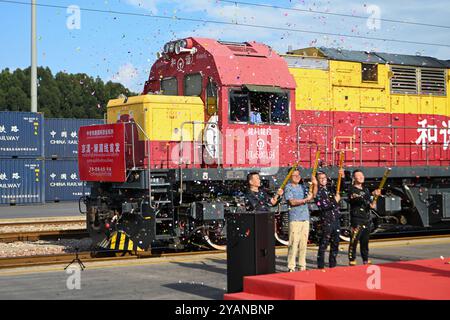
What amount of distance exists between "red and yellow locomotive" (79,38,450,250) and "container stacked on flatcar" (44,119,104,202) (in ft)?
58.7

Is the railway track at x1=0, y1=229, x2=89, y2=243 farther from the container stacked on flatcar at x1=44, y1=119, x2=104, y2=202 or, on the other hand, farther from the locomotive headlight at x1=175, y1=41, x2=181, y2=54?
the container stacked on flatcar at x1=44, y1=119, x2=104, y2=202

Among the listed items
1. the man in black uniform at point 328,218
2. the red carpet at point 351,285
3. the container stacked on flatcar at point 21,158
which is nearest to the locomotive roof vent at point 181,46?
the man in black uniform at point 328,218

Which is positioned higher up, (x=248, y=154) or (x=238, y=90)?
(x=238, y=90)

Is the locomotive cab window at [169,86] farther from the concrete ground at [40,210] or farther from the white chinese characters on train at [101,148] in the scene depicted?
the concrete ground at [40,210]

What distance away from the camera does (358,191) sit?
1217cm

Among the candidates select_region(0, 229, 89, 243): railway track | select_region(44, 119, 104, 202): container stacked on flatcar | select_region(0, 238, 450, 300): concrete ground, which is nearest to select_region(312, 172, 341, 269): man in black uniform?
select_region(0, 238, 450, 300): concrete ground

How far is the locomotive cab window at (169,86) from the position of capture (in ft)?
52.3

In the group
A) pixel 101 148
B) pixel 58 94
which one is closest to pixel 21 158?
pixel 101 148

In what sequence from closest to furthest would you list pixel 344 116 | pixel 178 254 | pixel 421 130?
pixel 178 254
pixel 344 116
pixel 421 130

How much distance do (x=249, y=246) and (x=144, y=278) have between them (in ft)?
8.94

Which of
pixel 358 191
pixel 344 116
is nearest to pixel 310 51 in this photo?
pixel 344 116

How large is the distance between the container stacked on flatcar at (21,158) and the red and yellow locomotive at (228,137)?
674 inches
